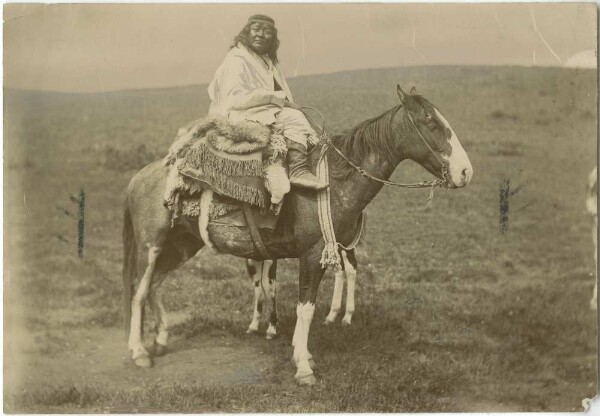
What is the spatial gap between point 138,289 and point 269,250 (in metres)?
1.02

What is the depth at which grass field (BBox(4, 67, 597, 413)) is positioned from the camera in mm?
6098

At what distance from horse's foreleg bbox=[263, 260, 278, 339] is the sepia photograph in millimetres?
21

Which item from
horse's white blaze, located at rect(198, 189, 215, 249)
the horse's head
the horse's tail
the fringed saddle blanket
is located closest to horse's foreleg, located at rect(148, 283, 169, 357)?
the horse's tail

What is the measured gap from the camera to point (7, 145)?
20.6 ft

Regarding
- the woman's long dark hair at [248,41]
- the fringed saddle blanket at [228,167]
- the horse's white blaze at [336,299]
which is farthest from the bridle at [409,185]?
the horse's white blaze at [336,299]

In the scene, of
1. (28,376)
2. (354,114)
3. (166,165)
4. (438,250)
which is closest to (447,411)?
(438,250)

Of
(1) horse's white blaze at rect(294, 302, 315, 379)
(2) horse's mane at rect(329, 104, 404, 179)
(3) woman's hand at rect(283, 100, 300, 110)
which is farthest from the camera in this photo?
(3) woman's hand at rect(283, 100, 300, 110)

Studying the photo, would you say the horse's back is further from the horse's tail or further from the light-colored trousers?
the light-colored trousers

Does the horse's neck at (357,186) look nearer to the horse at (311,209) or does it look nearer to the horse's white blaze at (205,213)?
the horse at (311,209)

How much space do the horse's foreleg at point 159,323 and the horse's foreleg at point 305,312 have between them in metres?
0.99

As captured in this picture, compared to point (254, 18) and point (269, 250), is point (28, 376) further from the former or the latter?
point (254, 18)

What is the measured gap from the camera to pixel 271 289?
6.21m

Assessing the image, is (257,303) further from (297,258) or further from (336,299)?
(336,299)

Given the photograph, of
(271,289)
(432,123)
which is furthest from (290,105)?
(271,289)
